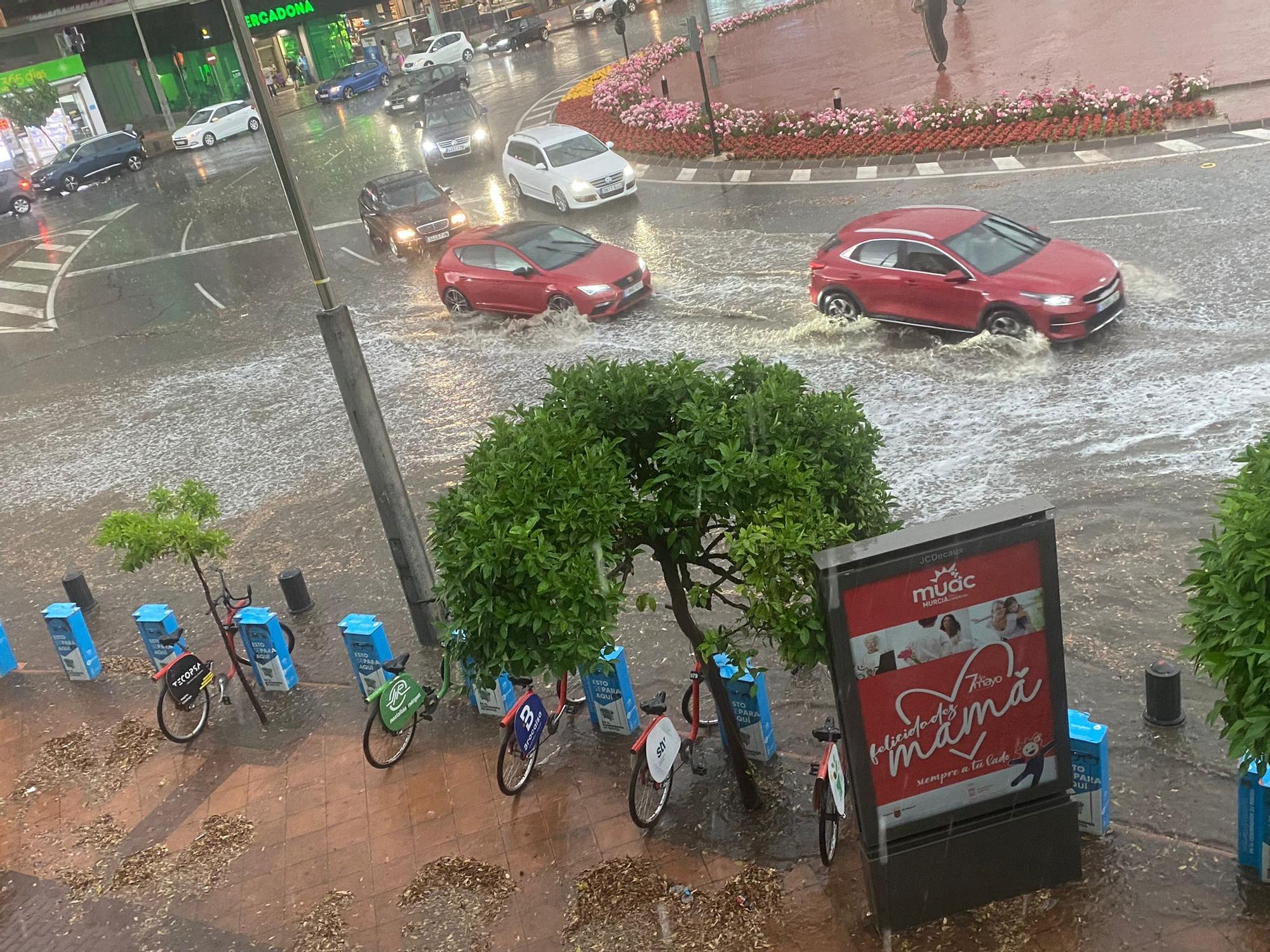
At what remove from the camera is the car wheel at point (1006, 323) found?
1334 centimetres

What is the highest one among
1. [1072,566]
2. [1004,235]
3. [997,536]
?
[997,536]

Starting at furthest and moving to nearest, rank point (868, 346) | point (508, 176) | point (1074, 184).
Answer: point (508, 176), point (1074, 184), point (868, 346)

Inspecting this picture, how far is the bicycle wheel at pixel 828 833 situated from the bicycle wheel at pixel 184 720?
5205mm

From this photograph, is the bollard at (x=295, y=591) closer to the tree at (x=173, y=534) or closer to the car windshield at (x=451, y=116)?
the tree at (x=173, y=534)

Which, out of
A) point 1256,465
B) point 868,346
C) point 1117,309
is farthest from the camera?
point 868,346

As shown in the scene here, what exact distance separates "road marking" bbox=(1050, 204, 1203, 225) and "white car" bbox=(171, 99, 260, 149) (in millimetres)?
31441

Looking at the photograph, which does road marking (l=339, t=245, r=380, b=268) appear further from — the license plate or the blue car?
the blue car

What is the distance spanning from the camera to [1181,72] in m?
23.0

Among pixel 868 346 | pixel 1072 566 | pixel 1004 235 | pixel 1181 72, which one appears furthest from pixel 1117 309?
pixel 1181 72

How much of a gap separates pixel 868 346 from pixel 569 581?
9962 millimetres

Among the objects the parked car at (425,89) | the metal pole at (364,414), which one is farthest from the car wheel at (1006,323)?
the parked car at (425,89)

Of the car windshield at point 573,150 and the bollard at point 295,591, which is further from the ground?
the car windshield at point 573,150

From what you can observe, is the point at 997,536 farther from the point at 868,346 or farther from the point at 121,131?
the point at 121,131

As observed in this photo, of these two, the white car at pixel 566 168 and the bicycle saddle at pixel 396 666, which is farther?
the white car at pixel 566 168
